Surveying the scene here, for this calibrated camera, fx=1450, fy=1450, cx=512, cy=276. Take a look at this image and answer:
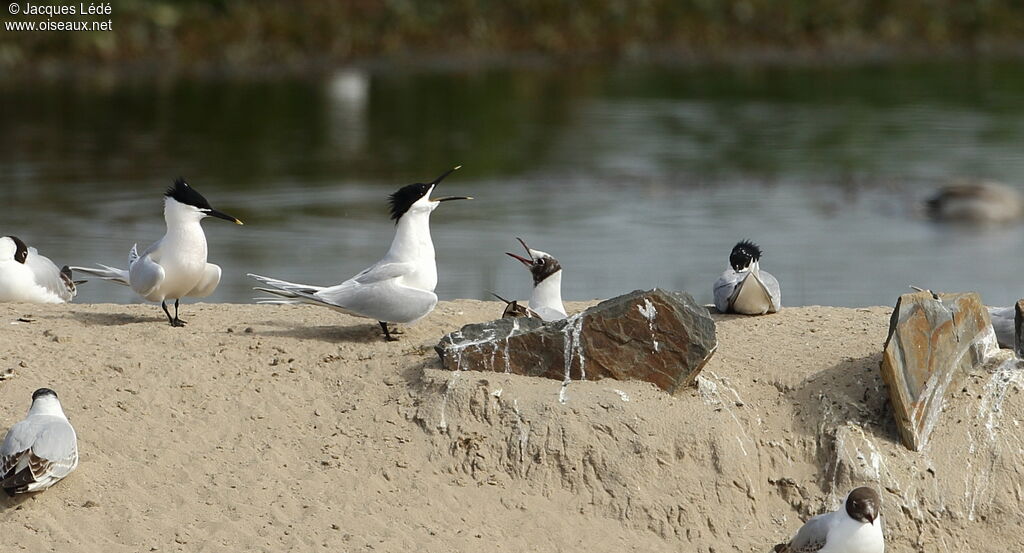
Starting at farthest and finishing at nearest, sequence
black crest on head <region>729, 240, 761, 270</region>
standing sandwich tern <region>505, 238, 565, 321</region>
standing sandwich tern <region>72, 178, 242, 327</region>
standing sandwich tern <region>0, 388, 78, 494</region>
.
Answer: black crest on head <region>729, 240, 761, 270</region>
standing sandwich tern <region>505, 238, 565, 321</region>
standing sandwich tern <region>72, 178, 242, 327</region>
standing sandwich tern <region>0, 388, 78, 494</region>

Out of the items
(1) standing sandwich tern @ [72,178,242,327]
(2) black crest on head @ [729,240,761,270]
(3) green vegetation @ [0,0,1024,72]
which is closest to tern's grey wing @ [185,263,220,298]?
(1) standing sandwich tern @ [72,178,242,327]

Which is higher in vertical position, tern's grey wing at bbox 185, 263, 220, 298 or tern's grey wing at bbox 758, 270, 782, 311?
tern's grey wing at bbox 185, 263, 220, 298

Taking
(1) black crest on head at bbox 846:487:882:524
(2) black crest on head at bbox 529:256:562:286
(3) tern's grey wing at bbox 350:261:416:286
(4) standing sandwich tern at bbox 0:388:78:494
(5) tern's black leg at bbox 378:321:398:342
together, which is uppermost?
(3) tern's grey wing at bbox 350:261:416:286

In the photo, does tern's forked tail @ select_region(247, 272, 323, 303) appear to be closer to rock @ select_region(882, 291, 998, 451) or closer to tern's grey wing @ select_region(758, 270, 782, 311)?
tern's grey wing @ select_region(758, 270, 782, 311)

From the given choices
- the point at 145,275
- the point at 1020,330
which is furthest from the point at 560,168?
the point at 1020,330

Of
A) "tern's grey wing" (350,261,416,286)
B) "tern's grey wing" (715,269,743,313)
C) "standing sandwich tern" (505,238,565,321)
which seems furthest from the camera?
"tern's grey wing" (715,269,743,313)

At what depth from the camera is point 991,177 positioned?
1814 cm

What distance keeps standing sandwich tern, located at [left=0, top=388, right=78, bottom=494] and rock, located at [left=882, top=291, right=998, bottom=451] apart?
3.67 m

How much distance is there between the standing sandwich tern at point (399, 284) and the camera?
23.5 feet

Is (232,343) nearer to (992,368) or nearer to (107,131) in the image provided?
(992,368)

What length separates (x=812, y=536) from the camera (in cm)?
608

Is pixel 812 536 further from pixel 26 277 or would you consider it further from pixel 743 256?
pixel 26 277

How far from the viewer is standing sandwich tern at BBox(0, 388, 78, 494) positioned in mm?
5840

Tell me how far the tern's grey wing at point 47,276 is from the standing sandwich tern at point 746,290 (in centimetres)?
390
